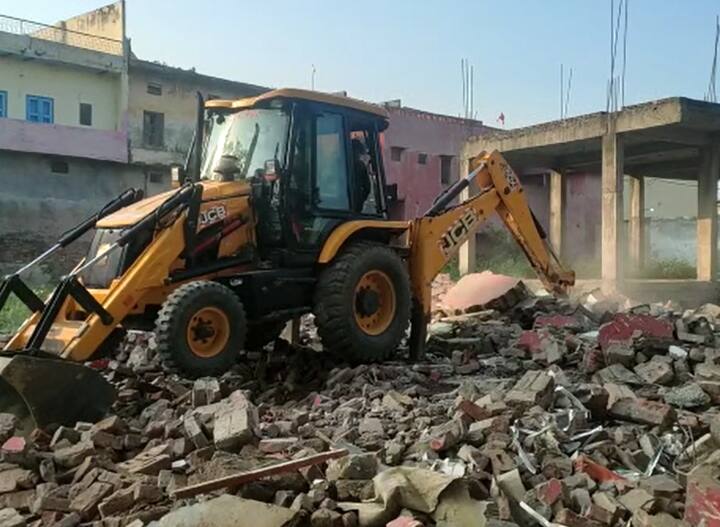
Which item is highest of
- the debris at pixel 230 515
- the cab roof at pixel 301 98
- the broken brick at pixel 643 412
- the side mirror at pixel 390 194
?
the cab roof at pixel 301 98

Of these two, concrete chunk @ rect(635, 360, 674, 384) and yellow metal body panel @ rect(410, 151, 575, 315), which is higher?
yellow metal body panel @ rect(410, 151, 575, 315)

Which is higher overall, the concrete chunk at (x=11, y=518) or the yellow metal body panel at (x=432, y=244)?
the yellow metal body panel at (x=432, y=244)

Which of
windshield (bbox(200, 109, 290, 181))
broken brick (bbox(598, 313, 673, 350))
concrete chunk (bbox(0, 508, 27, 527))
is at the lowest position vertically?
concrete chunk (bbox(0, 508, 27, 527))

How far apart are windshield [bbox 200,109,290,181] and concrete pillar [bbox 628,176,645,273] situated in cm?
1498

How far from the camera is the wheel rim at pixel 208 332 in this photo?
648cm

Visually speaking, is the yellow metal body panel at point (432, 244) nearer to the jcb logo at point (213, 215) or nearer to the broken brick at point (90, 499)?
the jcb logo at point (213, 215)

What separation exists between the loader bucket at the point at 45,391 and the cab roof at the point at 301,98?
3204 millimetres

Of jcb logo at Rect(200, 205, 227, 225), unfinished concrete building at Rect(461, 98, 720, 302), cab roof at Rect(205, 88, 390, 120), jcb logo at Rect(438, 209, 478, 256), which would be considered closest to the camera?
jcb logo at Rect(200, 205, 227, 225)

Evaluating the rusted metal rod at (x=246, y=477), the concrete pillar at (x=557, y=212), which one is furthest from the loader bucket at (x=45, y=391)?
the concrete pillar at (x=557, y=212)

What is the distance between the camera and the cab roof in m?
7.54

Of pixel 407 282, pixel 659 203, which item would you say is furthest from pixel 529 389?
pixel 659 203

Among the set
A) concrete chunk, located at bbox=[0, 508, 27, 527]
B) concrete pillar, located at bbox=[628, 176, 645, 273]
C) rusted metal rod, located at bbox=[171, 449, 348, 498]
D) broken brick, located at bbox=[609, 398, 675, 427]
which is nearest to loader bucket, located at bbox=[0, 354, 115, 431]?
concrete chunk, located at bbox=[0, 508, 27, 527]

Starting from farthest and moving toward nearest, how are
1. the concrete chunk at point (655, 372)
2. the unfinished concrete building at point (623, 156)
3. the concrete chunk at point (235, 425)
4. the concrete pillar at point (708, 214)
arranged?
the concrete pillar at point (708, 214)
the unfinished concrete building at point (623, 156)
the concrete chunk at point (655, 372)
the concrete chunk at point (235, 425)

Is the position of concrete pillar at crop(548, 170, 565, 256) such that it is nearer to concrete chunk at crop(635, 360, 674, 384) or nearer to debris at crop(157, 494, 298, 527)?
concrete chunk at crop(635, 360, 674, 384)
